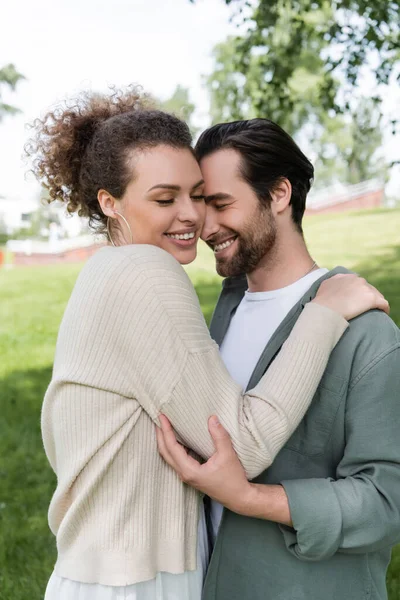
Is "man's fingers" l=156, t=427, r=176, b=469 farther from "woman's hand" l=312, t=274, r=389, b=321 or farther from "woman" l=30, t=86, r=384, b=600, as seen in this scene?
"woman's hand" l=312, t=274, r=389, b=321

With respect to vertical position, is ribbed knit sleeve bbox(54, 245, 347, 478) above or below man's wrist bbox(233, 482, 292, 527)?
above

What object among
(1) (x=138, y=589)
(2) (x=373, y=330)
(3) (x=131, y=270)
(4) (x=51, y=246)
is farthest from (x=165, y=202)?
(4) (x=51, y=246)

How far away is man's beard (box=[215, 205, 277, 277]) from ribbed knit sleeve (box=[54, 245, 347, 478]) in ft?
2.69

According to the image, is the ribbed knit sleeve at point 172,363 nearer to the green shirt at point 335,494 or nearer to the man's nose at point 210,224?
the green shirt at point 335,494

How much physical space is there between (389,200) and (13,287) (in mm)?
23782

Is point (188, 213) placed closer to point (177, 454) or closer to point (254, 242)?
point (254, 242)

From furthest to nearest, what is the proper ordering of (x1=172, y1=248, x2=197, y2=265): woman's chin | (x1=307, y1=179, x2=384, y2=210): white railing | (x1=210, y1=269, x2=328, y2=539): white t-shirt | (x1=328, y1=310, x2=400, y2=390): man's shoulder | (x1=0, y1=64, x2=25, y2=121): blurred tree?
(x1=0, y1=64, x2=25, y2=121): blurred tree → (x1=307, y1=179, x2=384, y2=210): white railing → (x1=210, y1=269, x2=328, y2=539): white t-shirt → (x1=172, y1=248, x2=197, y2=265): woman's chin → (x1=328, y1=310, x2=400, y2=390): man's shoulder

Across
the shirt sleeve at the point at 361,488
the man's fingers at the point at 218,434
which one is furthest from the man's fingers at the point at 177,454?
the shirt sleeve at the point at 361,488

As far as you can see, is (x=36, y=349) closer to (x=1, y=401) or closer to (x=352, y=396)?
(x=1, y=401)

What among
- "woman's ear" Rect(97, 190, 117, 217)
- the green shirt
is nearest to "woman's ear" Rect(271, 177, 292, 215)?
the green shirt

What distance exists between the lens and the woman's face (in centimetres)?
228

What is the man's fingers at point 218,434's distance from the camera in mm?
1882

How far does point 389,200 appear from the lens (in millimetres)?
34844

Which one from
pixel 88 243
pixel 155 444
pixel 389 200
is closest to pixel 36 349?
pixel 155 444
